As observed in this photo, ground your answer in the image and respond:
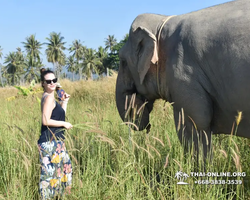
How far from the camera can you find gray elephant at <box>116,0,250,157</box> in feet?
6.59

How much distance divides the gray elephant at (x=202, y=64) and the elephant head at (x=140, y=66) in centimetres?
1

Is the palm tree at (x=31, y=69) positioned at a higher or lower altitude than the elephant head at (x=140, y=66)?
higher

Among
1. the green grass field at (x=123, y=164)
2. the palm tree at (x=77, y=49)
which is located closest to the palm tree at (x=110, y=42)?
the palm tree at (x=77, y=49)

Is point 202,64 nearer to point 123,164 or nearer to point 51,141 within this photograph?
point 123,164

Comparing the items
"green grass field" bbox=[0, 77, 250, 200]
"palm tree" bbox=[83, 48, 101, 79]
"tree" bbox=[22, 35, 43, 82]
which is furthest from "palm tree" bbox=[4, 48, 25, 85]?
"green grass field" bbox=[0, 77, 250, 200]

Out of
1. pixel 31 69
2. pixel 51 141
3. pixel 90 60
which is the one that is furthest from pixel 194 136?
pixel 90 60

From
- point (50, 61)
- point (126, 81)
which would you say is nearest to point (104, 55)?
point (50, 61)

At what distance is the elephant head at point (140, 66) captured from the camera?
2.52 metres

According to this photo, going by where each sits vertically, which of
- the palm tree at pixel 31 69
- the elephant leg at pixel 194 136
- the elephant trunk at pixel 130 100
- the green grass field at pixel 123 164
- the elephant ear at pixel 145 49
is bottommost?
the green grass field at pixel 123 164

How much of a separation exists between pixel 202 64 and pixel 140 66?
67 cm

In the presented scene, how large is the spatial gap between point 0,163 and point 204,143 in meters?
2.32

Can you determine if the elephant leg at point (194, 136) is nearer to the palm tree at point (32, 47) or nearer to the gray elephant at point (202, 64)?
the gray elephant at point (202, 64)

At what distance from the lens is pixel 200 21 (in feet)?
7.35

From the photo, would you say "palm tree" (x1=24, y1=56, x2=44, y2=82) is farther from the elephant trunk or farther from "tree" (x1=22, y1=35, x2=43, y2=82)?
the elephant trunk
